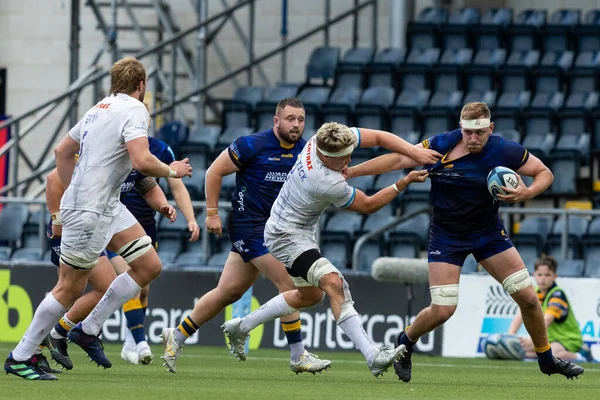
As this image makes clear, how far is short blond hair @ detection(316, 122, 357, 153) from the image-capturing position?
9609 millimetres

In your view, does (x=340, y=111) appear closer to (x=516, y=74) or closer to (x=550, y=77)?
(x=516, y=74)

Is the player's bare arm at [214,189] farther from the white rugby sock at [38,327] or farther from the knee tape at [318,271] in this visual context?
the white rugby sock at [38,327]

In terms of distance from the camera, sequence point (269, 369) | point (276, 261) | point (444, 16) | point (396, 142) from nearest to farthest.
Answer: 1. point (396, 142)
2. point (276, 261)
3. point (269, 369)
4. point (444, 16)

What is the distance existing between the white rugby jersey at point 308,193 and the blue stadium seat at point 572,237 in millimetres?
6839

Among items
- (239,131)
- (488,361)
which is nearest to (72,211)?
(488,361)

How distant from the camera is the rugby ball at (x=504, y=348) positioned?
564 inches

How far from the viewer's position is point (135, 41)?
75.0 ft

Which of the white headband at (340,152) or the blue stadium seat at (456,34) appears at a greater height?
the blue stadium seat at (456,34)

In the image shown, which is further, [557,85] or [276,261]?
[557,85]

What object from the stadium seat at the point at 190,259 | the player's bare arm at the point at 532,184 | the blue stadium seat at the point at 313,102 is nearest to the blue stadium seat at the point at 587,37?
the blue stadium seat at the point at 313,102

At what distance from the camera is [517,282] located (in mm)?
10320

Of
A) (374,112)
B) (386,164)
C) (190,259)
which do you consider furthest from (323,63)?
(386,164)

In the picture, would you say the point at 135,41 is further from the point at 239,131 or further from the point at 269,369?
the point at 269,369

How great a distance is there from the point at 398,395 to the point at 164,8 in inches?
561
